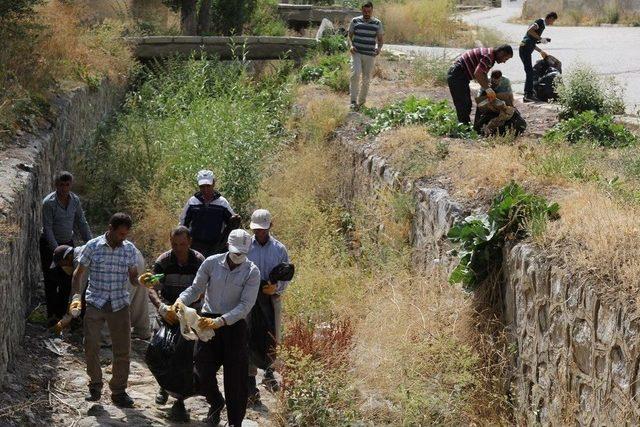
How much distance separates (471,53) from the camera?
13492 millimetres

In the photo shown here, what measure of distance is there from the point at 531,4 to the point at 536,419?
32.1 meters

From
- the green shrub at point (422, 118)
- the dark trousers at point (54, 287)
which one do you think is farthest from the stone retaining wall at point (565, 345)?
the green shrub at point (422, 118)

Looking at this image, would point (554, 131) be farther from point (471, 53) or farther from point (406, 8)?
point (406, 8)

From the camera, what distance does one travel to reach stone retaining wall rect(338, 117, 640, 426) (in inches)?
263

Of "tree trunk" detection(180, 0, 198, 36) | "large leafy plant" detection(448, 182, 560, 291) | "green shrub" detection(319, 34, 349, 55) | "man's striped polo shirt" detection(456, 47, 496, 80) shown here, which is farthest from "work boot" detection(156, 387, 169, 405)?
"tree trunk" detection(180, 0, 198, 36)

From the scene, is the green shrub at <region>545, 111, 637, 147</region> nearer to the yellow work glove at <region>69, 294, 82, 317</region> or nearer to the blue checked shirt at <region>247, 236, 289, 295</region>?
the blue checked shirt at <region>247, 236, 289, 295</region>

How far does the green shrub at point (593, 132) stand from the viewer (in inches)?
484

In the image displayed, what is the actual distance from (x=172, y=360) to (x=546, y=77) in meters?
10.0

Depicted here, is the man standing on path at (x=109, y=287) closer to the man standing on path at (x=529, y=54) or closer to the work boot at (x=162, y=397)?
the work boot at (x=162, y=397)

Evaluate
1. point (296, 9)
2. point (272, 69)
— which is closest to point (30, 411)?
point (272, 69)

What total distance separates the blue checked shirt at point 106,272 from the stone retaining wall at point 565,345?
2945 millimetres

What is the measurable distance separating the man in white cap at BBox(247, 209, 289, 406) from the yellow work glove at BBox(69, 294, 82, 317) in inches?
55.0

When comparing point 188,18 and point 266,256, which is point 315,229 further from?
point 188,18

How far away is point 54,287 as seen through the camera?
10.0m
